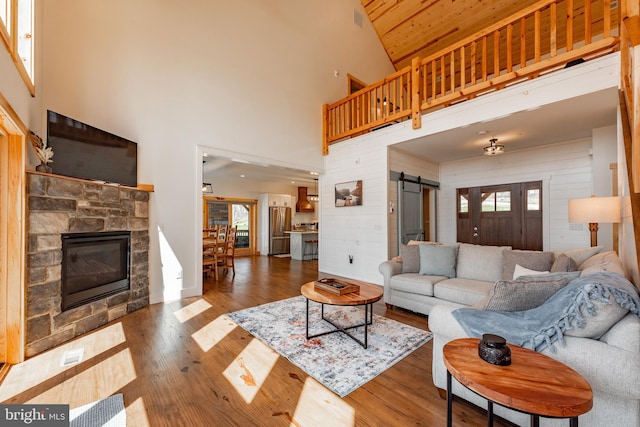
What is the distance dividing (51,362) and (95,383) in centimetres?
68

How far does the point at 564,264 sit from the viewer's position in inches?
100

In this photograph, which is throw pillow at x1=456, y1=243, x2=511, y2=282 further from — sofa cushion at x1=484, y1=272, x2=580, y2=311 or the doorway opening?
the doorway opening

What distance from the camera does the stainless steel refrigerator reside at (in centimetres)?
925

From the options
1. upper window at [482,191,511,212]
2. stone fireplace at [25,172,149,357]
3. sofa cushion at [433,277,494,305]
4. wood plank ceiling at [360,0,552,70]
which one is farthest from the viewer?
wood plank ceiling at [360,0,552,70]

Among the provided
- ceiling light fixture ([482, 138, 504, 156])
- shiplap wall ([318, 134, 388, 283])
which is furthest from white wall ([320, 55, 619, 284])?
ceiling light fixture ([482, 138, 504, 156])

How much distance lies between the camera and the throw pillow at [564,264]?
8.30ft

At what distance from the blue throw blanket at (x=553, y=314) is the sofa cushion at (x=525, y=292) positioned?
4 centimetres

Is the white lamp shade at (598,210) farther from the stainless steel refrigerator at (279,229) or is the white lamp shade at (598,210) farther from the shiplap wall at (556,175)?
the stainless steel refrigerator at (279,229)

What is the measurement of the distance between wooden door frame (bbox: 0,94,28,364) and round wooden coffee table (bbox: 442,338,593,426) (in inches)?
130

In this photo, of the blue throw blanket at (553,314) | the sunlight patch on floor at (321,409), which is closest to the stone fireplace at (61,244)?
the sunlight patch on floor at (321,409)

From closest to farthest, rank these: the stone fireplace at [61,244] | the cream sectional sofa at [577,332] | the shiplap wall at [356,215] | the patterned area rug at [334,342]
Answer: the cream sectional sofa at [577,332]
the patterned area rug at [334,342]
the stone fireplace at [61,244]
the shiplap wall at [356,215]

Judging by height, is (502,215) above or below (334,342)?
above

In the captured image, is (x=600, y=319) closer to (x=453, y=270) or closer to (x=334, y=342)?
(x=334, y=342)

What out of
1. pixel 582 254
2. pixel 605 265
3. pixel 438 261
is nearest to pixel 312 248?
pixel 438 261
